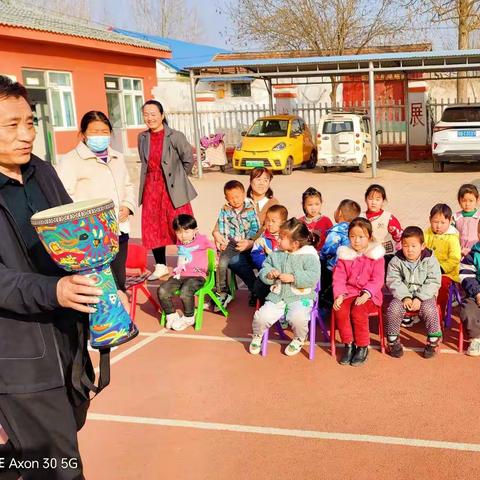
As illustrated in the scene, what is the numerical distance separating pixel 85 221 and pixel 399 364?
3.32m

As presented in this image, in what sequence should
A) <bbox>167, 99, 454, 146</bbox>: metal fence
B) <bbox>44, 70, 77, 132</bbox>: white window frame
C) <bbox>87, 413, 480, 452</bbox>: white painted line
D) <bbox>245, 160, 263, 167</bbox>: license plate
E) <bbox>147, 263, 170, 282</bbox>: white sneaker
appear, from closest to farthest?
<bbox>87, 413, 480, 452</bbox>: white painted line, <bbox>147, 263, 170, 282</bbox>: white sneaker, <bbox>245, 160, 263, 167</bbox>: license plate, <bbox>44, 70, 77, 132</bbox>: white window frame, <bbox>167, 99, 454, 146</bbox>: metal fence

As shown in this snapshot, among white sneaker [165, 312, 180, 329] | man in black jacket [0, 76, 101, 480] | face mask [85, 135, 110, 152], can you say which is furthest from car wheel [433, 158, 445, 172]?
man in black jacket [0, 76, 101, 480]

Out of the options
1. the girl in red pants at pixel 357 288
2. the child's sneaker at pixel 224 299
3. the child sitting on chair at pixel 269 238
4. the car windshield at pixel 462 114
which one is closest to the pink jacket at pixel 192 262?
the child's sneaker at pixel 224 299

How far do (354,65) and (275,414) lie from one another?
1521 cm

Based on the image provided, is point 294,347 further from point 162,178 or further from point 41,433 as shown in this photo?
point 41,433

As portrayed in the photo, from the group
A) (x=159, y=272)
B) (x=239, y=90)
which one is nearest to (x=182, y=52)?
(x=239, y=90)

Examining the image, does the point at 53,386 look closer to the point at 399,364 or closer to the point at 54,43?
the point at 399,364

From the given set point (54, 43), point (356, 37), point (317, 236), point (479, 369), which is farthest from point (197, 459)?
point (356, 37)

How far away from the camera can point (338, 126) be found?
59.0 ft

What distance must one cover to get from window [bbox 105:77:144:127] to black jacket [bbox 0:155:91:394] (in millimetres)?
19844

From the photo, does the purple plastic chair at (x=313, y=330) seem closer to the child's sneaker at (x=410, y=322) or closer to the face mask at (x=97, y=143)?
the child's sneaker at (x=410, y=322)

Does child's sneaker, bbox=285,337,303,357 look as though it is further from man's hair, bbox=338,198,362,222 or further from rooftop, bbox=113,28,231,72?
rooftop, bbox=113,28,231,72

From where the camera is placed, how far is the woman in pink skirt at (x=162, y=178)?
21.9 feet

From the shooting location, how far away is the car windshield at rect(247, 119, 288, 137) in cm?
1850
